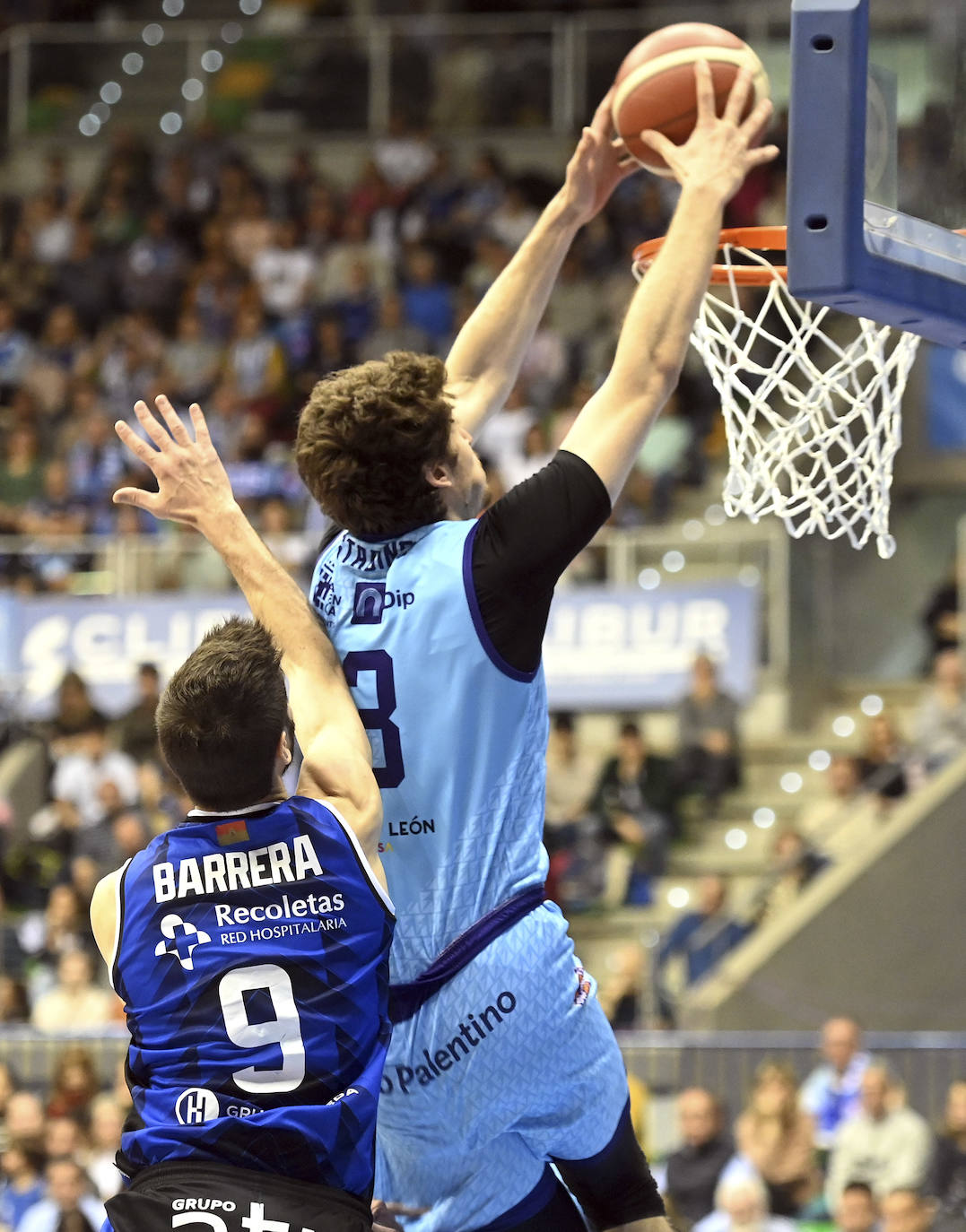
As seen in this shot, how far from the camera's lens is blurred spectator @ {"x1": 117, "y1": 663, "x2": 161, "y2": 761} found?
44.5ft

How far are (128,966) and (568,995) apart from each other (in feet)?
2.71

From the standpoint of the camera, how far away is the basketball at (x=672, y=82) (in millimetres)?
4109

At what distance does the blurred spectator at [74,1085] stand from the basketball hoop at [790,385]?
628cm

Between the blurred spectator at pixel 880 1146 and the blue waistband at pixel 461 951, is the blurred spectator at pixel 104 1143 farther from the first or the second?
the blue waistband at pixel 461 951

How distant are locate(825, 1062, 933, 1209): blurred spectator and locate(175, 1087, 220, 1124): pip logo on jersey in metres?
6.13

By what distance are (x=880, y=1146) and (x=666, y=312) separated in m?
6.35

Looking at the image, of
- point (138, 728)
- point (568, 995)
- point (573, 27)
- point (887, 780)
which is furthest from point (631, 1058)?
point (573, 27)

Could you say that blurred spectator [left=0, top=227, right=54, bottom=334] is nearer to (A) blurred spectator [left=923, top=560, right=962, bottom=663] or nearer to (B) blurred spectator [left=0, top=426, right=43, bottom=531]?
(B) blurred spectator [left=0, top=426, right=43, bottom=531]

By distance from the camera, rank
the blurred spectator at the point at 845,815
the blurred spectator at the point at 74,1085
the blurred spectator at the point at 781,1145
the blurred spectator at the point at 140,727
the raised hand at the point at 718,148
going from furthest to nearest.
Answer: the blurred spectator at the point at 140,727 < the blurred spectator at the point at 845,815 < the blurred spectator at the point at 74,1085 < the blurred spectator at the point at 781,1145 < the raised hand at the point at 718,148

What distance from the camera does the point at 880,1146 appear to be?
356 inches

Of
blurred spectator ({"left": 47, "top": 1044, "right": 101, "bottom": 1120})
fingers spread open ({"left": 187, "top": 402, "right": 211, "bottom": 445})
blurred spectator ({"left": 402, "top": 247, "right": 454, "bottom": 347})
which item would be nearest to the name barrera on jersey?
fingers spread open ({"left": 187, "top": 402, "right": 211, "bottom": 445})

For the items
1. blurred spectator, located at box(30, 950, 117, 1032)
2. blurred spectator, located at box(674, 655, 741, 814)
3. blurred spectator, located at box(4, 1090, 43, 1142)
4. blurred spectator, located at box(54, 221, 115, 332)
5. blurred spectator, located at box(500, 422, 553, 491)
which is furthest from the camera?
blurred spectator, located at box(54, 221, 115, 332)

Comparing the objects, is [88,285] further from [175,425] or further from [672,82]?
[175,425]

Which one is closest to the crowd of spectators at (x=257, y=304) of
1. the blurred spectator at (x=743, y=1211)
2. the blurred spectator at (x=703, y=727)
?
the blurred spectator at (x=703, y=727)
